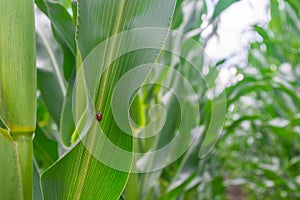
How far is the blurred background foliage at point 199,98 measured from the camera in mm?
513

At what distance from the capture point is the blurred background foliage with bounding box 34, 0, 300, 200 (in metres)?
0.51

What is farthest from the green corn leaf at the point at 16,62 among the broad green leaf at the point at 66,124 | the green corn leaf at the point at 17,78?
the broad green leaf at the point at 66,124

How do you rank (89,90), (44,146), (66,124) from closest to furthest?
(89,90) < (66,124) < (44,146)

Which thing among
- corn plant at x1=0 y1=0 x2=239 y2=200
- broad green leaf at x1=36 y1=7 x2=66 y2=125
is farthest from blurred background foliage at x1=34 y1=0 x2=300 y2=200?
corn plant at x1=0 y1=0 x2=239 y2=200

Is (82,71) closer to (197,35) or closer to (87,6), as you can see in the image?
(87,6)

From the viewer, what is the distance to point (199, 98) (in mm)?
780

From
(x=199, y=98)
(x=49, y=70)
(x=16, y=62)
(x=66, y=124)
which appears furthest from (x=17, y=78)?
(x=199, y=98)

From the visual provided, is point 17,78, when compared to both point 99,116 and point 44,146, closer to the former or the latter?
point 99,116

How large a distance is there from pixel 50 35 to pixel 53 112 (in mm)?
114

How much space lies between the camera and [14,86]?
1.00 feet

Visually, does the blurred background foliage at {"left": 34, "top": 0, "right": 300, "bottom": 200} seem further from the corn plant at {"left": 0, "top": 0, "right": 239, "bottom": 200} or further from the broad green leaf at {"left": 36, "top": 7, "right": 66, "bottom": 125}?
the corn plant at {"left": 0, "top": 0, "right": 239, "bottom": 200}

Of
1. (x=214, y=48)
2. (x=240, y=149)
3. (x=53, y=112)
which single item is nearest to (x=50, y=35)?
(x=53, y=112)

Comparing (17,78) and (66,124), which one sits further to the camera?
(66,124)

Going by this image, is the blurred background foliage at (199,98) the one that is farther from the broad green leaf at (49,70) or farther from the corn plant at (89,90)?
the corn plant at (89,90)
